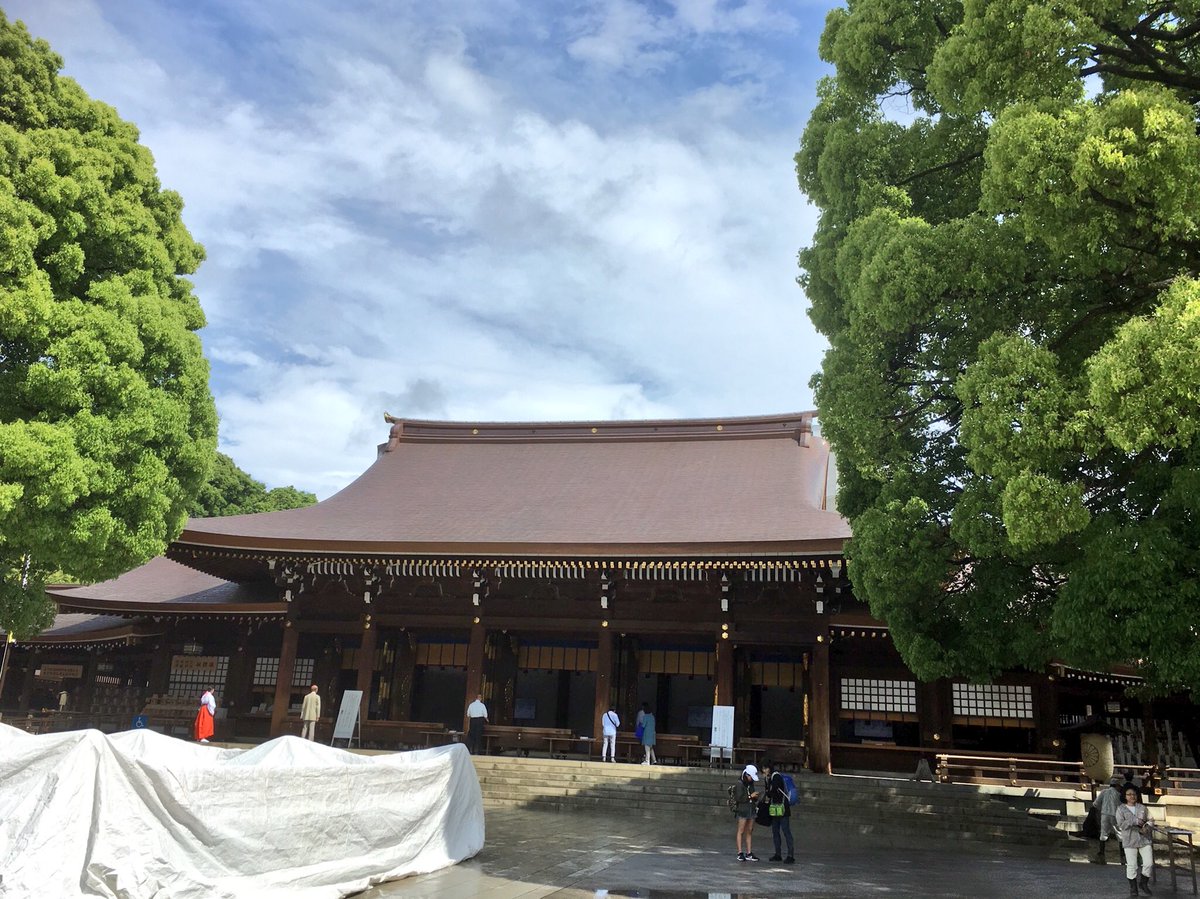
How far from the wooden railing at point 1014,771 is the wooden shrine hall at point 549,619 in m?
0.75

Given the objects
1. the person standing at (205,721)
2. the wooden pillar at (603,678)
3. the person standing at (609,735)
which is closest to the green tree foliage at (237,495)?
the person standing at (205,721)

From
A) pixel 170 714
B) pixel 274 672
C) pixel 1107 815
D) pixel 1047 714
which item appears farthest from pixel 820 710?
pixel 170 714

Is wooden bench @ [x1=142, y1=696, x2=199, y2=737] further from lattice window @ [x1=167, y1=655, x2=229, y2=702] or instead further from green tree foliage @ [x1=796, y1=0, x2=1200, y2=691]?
green tree foliage @ [x1=796, y1=0, x2=1200, y2=691]

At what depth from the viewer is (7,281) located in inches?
381

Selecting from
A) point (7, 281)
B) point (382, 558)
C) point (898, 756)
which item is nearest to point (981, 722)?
point (898, 756)

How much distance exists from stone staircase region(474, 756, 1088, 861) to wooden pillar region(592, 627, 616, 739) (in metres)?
1.23

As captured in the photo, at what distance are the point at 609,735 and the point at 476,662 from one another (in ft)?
10.3

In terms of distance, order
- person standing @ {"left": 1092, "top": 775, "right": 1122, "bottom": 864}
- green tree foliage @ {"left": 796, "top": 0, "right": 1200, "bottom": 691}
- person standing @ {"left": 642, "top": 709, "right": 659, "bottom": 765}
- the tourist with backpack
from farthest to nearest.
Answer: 1. person standing @ {"left": 642, "top": 709, "right": 659, "bottom": 765}
2. person standing @ {"left": 1092, "top": 775, "right": 1122, "bottom": 864}
3. the tourist with backpack
4. green tree foliage @ {"left": 796, "top": 0, "right": 1200, "bottom": 691}

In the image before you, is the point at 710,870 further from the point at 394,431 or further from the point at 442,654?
the point at 394,431

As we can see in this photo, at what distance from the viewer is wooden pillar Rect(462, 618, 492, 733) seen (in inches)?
639

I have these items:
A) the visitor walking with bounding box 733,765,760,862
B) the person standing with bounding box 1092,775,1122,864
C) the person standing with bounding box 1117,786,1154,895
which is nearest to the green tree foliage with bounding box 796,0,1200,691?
the person standing with bounding box 1117,786,1154,895

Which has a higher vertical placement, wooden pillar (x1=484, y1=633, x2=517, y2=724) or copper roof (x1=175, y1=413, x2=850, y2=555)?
copper roof (x1=175, y1=413, x2=850, y2=555)

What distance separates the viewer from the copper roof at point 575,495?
15719 millimetres

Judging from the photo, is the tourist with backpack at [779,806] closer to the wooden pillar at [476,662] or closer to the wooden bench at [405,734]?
the wooden pillar at [476,662]
